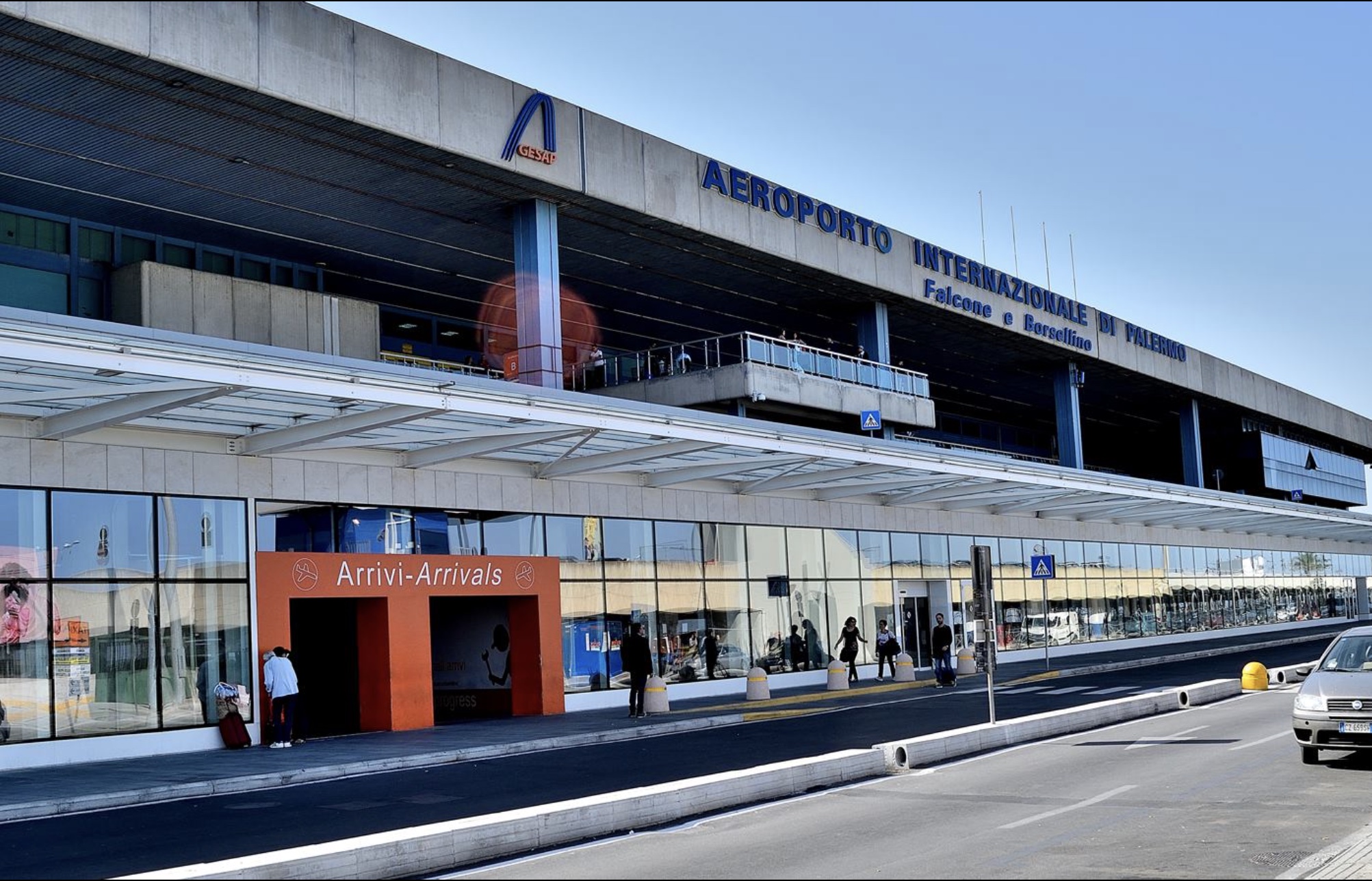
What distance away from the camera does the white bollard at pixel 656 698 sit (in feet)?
87.3

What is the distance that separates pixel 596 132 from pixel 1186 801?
20.7 metres

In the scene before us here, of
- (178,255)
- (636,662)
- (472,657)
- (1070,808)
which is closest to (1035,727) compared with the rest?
(1070,808)

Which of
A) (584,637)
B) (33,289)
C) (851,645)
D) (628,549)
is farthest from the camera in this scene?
(851,645)

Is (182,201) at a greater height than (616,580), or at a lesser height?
greater

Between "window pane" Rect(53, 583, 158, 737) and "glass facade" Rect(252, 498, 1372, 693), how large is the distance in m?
1.25

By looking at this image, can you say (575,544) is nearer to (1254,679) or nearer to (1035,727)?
(1035,727)

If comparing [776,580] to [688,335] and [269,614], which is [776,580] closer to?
[688,335]

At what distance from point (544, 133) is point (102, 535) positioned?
40.5ft

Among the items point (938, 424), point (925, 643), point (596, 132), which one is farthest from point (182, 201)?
point (938, 424)

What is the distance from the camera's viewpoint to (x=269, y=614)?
75.4ft

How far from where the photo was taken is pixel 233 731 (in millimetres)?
21750

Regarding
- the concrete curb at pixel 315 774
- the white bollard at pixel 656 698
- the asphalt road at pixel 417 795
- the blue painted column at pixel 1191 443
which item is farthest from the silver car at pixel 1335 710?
the blue painted column at pixel 1191 443

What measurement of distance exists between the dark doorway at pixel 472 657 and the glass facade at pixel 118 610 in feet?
22.1

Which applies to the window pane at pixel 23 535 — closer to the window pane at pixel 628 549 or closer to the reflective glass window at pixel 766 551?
the window pane at pixel 628 549
